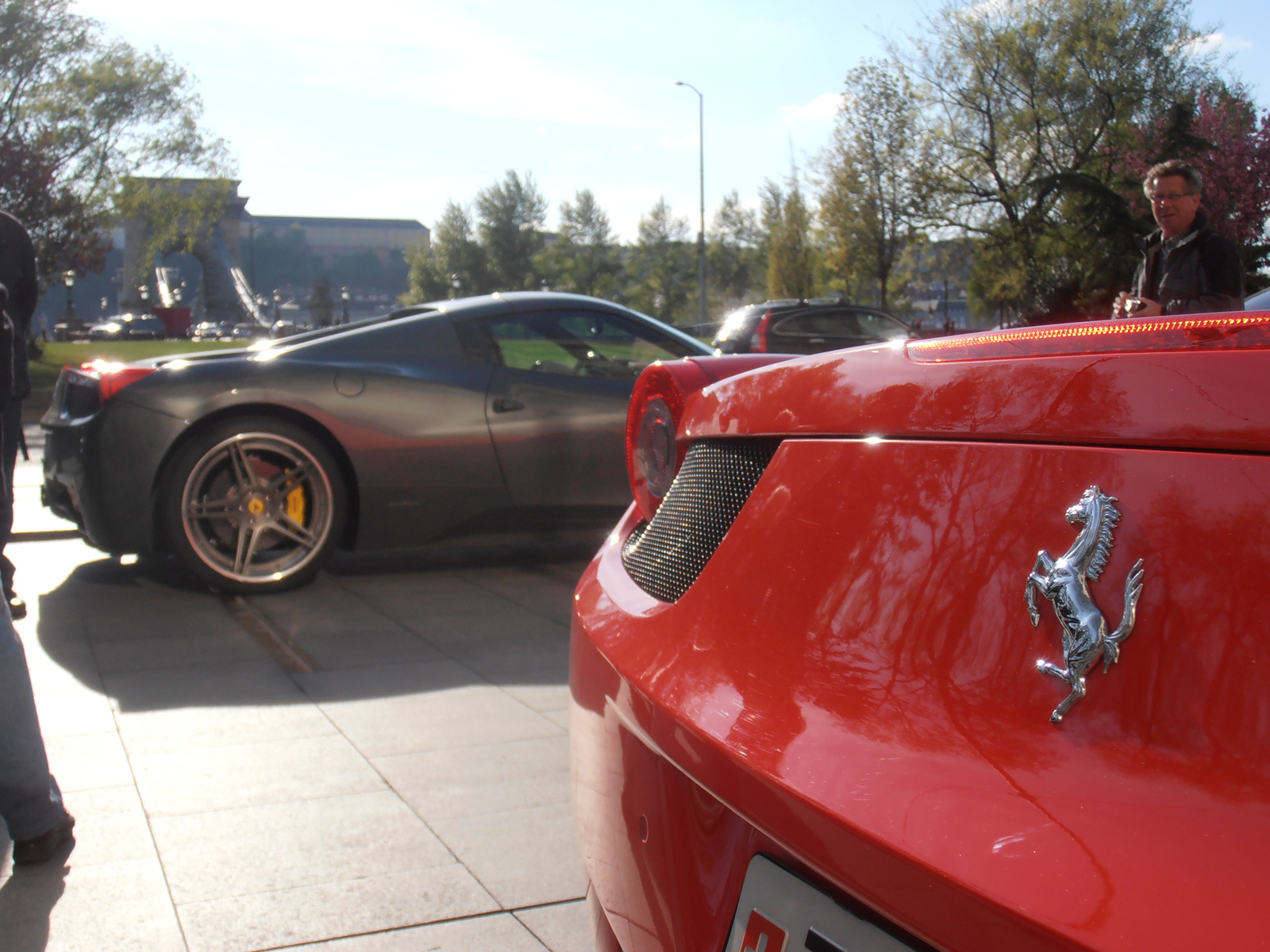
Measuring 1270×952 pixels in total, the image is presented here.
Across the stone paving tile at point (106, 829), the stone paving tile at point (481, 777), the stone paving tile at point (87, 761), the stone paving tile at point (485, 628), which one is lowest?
the stone paving tile at point (485, 628)

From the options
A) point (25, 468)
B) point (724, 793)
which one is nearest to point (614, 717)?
point (724, 793)

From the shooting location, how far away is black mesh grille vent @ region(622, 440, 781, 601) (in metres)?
1.51

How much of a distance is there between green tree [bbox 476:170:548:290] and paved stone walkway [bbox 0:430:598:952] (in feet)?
308

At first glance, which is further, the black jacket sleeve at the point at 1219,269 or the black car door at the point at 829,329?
the black car door at the point at 829,329

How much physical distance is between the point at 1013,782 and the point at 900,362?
18.6 inches

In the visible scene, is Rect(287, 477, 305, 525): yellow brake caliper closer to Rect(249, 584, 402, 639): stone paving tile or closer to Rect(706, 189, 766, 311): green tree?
Rect(249, 584, 402, 639): stone paving tile

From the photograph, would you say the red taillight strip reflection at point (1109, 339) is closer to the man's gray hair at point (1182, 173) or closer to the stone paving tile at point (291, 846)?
the stone paving tile at point (291, 846)

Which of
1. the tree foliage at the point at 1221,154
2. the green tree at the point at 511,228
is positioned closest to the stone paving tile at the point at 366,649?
the tree foliage at the point at 1221,154

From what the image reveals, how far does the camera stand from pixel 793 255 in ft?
190

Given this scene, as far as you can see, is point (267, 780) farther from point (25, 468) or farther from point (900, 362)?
point (25, 468)

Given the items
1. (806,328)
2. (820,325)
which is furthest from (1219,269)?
(820,325)

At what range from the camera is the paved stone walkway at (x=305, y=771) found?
8.10 ft

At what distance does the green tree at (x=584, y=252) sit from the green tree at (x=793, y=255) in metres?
25.0

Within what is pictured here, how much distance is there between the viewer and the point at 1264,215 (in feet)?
81.4
